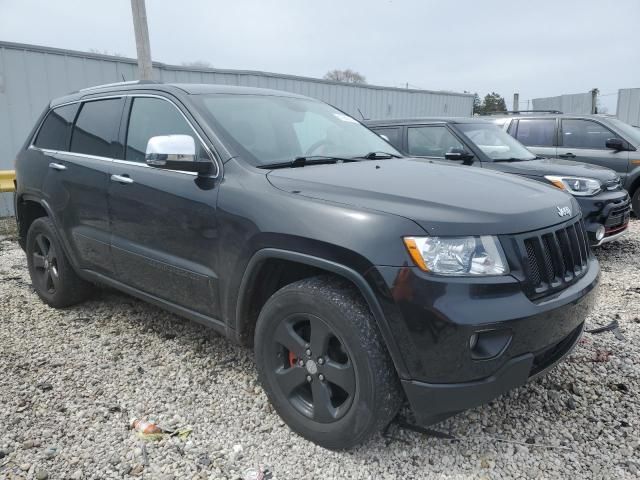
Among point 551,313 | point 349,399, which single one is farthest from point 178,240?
point 551,313

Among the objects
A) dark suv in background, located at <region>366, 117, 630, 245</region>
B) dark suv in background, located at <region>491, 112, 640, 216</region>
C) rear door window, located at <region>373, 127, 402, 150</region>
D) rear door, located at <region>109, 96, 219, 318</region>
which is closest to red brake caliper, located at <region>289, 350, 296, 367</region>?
rear door, located at <region>109, 96, 219, 318</region>

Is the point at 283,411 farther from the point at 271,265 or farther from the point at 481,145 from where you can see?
the point at 481,145

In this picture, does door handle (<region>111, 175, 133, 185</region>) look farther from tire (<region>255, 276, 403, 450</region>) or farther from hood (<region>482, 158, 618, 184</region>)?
hood (<region>482, 158, 618, 184</region>)

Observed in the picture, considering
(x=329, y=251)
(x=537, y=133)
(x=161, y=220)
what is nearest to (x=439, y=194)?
(x=329, y=251)

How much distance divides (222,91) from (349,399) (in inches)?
82.9

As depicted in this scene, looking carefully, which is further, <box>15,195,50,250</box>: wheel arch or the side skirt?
<box>15,195,50,250</box>: wheel arch

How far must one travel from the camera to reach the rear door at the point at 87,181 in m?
3.39

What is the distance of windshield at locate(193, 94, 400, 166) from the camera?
111 inches

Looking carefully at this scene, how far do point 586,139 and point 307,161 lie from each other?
6666 millimetres

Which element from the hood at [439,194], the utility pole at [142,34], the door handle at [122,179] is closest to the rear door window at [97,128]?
the door handle at [122,179]

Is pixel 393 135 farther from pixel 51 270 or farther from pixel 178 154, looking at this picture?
pixel 178 154

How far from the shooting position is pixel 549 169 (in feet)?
18.4

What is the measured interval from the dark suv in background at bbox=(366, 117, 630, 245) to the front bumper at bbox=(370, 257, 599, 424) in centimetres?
340

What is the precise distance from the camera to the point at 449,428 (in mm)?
2508
